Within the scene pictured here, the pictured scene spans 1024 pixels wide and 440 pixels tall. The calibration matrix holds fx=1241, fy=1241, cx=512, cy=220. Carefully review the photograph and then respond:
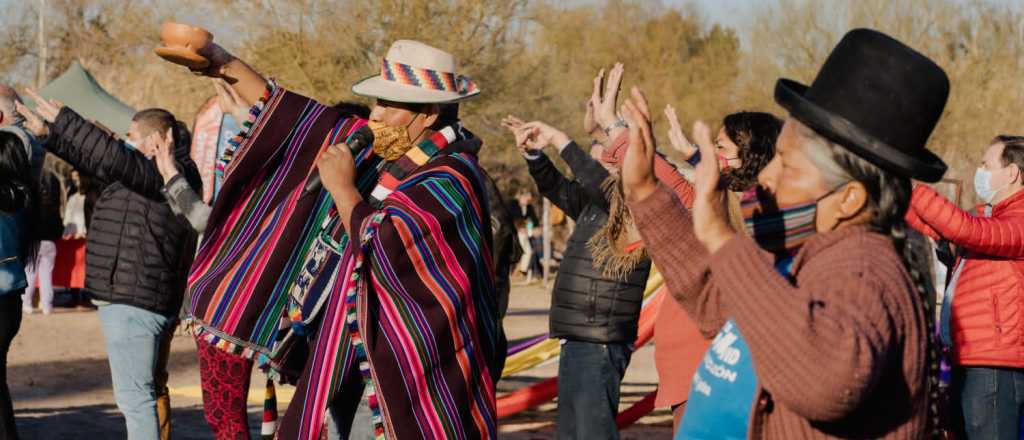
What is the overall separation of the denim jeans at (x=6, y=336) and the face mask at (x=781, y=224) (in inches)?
191

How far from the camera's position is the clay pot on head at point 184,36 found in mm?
4309

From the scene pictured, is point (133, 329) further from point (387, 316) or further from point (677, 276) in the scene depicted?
point (677, 276)

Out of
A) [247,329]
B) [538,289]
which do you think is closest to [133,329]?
[247,329]

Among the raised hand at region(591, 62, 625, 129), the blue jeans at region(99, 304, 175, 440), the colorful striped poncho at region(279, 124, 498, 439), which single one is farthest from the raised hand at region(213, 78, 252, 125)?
the blue jeans at region(99, 304, 175, 440)

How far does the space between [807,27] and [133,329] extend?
30110 mm

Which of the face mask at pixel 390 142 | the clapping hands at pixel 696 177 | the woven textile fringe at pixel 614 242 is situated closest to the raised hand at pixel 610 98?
the woven textile fringe at pixel 614 242

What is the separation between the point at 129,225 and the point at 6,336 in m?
0.89

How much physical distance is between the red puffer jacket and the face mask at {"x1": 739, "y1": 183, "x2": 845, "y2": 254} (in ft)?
9.56

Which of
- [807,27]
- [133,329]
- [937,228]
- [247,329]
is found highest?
[807,27]

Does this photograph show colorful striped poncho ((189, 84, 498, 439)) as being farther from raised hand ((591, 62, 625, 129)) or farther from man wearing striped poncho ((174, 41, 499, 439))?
raised hand ((591, 62, 625, 129))

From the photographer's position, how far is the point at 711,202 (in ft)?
8.18

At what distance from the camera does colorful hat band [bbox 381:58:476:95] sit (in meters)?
4.53

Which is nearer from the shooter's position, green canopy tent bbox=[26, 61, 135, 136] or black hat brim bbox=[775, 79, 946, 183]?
black hat brim bbox=[775, 79, 946, 183]

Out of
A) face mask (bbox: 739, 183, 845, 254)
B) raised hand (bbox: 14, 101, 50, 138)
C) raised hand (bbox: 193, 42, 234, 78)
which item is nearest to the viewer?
face mask (bbox: 739, 183, 845, 254)
